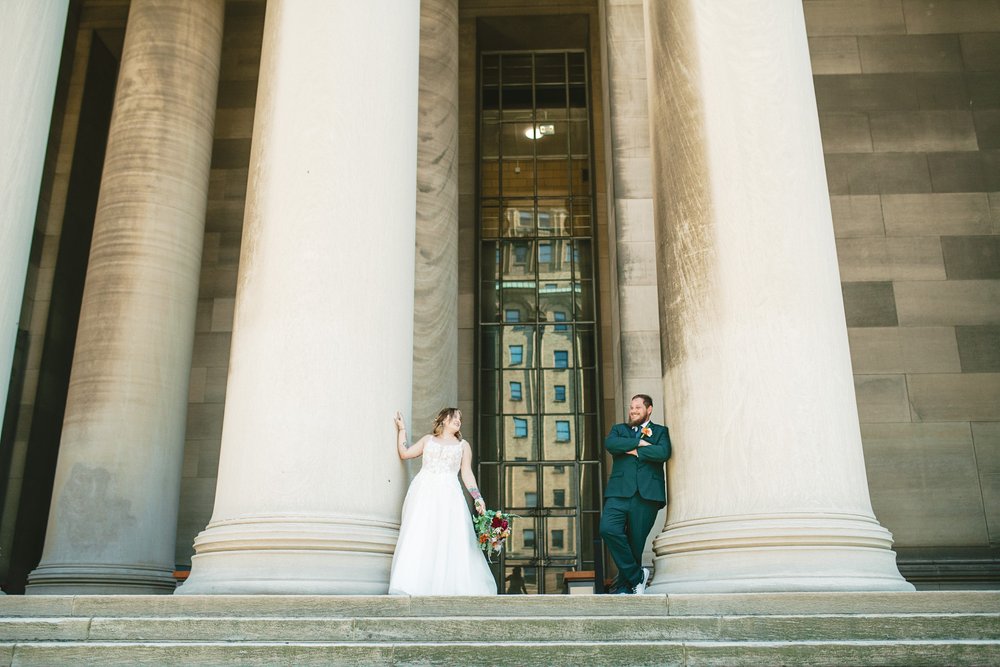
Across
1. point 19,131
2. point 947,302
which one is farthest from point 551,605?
point 947,302

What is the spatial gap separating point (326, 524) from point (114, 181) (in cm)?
2332

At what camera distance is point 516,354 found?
1937 inches

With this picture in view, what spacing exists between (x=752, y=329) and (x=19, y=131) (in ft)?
62.4

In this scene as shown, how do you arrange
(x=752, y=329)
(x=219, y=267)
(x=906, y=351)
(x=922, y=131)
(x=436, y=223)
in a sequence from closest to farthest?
(x=752, y=329) < (x=436, y=223) < (x=906, y=351) < (x=922, y=131) < (x=219, y=267)

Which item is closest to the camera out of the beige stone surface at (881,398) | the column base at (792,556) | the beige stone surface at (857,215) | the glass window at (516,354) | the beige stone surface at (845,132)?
the column base at (792,556)

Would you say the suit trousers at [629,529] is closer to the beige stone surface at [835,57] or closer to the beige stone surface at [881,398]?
the beige stone surface at [881,398]

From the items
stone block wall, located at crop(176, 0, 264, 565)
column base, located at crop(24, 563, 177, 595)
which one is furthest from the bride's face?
stone block wall, located at crop(176, 0, 264, 565)

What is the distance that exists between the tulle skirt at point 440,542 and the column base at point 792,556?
5.94 meters

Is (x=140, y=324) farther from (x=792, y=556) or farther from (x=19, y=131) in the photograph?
(x=792, y=556)

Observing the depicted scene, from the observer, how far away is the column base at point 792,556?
62.6 ft

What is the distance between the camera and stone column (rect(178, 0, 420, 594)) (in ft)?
66.3

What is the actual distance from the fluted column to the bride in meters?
6.88

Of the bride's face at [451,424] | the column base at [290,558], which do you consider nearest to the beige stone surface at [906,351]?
the bride's face at [451,424]

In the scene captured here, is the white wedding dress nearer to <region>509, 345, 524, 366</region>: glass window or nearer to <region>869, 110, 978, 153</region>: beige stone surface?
<region>509, 345, 524, 366</region>: glass window
